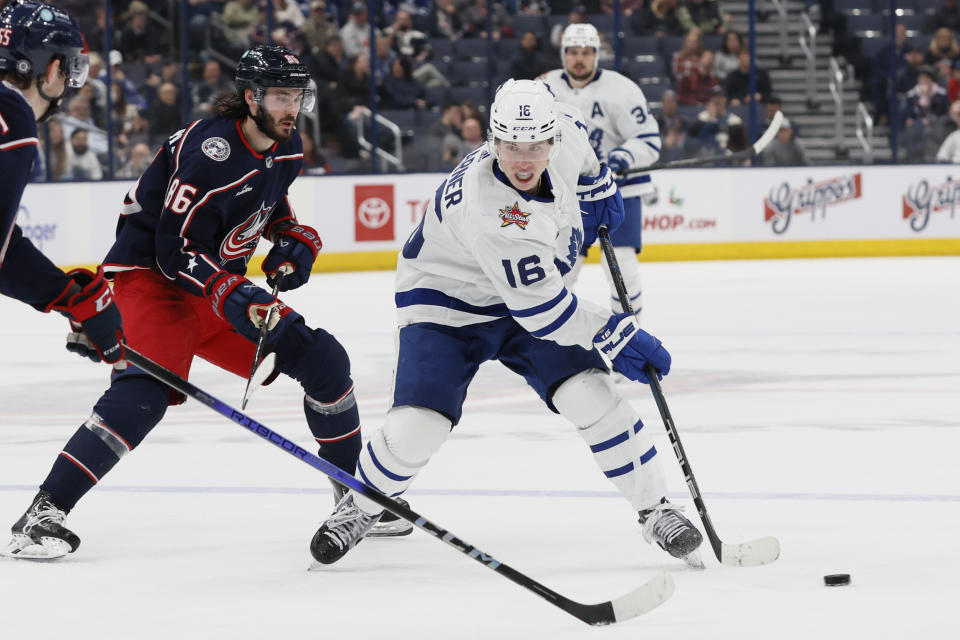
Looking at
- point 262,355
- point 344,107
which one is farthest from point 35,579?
point 344,107

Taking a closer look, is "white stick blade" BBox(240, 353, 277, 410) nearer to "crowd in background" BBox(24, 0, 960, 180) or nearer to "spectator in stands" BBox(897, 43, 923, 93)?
"crowd in background" BBox(24, 0, 960, 180)

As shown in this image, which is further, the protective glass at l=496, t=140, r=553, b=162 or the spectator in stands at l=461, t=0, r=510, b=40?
the spectator in stands at l=461, t=0, r=510, b=40

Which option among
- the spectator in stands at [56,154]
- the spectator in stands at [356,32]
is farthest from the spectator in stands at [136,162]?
the spectator in stands at [356,32]

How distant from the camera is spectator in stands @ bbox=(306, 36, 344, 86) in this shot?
34.6 ft

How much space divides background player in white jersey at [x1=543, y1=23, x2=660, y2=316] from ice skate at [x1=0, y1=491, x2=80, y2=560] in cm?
320

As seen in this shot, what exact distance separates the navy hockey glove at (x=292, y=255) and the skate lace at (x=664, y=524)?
947 mm

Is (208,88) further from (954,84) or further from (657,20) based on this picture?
(954,84)

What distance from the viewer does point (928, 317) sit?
286 inches

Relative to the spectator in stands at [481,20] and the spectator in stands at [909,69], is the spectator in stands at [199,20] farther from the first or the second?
the spectator in stands at [909,69]

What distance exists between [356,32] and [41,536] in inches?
316

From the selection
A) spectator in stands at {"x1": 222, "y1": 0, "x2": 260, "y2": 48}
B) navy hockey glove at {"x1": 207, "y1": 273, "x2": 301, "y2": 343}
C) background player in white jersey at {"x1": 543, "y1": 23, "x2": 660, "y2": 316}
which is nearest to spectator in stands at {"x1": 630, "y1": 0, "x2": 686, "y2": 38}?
spectator in stands at {"x1": 222, "y1": 0, "x2": 260, "y2": 48}

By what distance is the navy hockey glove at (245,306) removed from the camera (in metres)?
3.13

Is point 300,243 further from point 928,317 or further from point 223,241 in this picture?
point 928,317

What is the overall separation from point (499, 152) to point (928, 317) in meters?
4.83
